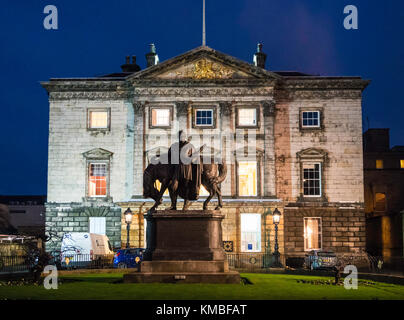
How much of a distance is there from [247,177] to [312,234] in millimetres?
6264

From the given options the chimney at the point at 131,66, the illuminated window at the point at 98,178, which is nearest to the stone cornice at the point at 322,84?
the illuminated window at the point at 98,178

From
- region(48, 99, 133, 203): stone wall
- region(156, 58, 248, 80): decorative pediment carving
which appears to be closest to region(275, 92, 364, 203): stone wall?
region(156, 58, 248, 80): decorative pediment carving

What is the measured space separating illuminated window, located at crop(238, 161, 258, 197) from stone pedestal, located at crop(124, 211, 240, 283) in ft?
77.0

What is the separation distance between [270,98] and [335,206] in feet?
29.6

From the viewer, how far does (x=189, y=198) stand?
779 inches

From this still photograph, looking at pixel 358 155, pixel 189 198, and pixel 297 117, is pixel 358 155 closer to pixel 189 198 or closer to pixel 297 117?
pixel 297 117

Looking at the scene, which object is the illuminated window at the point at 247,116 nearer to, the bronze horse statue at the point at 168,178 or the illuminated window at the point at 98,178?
the illuminated window at the point at 98,178

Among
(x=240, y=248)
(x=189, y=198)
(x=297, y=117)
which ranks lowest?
(x=240, y=248)

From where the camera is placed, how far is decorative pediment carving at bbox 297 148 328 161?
43.1m

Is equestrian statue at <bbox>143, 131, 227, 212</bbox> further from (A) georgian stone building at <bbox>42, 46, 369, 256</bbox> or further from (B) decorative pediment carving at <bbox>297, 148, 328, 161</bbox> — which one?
(B) decorative pediment carving at <bbox>297, 148, 328, 161</bbox>

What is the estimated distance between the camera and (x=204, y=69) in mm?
42688
